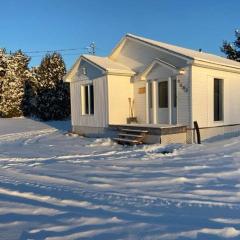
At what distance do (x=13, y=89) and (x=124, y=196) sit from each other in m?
25.0

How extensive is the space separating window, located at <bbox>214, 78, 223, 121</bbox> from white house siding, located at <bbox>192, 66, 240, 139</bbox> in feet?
0.52

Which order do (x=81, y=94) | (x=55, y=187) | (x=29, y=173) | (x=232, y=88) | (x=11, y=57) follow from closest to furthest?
(x=55, y=187) → (x=29, y=173) → (x=232, y=88) → (x=81, y=94) → (x=11, y=57)

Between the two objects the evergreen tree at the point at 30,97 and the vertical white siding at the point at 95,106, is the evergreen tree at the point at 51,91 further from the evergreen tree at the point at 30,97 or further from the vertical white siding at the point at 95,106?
the vertical white siding at the point at 95,106

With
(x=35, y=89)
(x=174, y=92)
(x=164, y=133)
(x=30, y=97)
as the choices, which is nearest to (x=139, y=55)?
(x=174, y=92)

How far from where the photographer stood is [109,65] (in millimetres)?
15664

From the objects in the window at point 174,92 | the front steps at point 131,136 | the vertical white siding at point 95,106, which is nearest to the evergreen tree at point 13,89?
the vertical white siding at point 95,106

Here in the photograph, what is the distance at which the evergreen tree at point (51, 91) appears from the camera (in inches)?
1077

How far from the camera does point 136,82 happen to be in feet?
51.2

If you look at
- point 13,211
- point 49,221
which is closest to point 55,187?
point 13,211

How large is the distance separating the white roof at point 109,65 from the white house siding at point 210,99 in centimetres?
351

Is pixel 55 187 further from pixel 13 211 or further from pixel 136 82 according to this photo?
pixel 136 82

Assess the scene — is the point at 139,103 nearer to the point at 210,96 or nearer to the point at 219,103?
the point at 210,96

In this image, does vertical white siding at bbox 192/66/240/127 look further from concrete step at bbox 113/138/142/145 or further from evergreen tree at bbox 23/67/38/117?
evergreen tree at bbox 23/67/38/117

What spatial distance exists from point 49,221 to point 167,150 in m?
6.56
